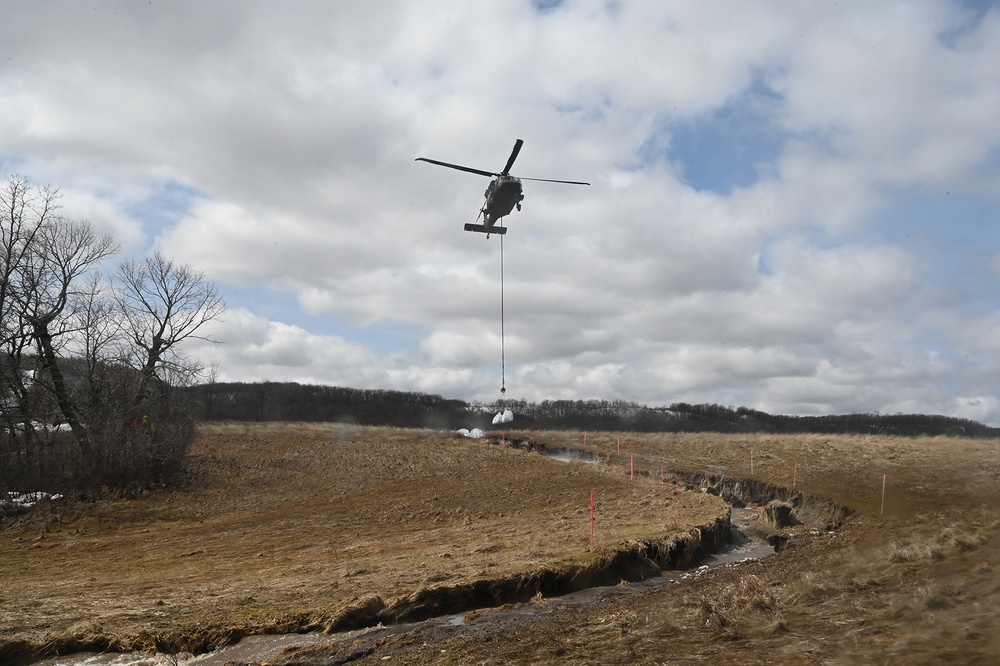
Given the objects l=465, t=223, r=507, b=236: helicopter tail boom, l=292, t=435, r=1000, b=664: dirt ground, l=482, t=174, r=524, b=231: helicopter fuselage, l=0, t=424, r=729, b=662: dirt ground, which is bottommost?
l=0, t=424, r=729, b=662: dirt ground

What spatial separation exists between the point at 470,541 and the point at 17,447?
19.6 m

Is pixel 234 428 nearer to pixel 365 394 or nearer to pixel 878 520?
pixel 878 520

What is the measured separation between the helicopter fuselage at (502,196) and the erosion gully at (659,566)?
1162 centimetres

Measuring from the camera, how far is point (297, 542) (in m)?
19.1

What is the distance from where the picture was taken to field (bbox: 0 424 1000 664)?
807 centimetres

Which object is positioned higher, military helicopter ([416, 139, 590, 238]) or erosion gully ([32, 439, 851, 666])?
military helicopter ([416, 139, 590, 238])

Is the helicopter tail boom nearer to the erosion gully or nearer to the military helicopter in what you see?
the military helicopter

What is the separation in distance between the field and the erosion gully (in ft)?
0.51

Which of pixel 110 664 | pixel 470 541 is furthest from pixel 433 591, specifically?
pixel 470 541

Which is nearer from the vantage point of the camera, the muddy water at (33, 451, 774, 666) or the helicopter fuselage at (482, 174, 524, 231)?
the muddy water at (33, 451, 774, 666)

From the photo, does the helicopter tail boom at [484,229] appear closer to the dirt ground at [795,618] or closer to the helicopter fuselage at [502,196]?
the helicopter fuselage at [502,196]

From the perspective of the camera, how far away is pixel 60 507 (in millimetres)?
23922

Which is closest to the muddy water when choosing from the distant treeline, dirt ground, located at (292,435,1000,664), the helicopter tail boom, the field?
the field

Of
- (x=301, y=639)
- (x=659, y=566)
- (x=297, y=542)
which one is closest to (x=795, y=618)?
(x=301, y=639)
